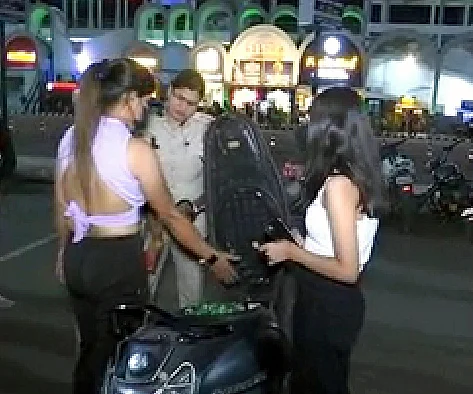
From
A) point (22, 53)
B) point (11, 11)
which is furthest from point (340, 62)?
point (22, 53)

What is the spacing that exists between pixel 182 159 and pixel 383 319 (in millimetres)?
2509

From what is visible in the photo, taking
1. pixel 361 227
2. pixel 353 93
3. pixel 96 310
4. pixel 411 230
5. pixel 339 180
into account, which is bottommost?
pixel 411 230

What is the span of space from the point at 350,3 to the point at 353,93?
2854cm

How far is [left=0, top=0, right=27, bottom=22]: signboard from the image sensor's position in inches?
615

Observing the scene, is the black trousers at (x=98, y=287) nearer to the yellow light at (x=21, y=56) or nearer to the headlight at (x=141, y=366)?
the headlight at (x=141, y=366)

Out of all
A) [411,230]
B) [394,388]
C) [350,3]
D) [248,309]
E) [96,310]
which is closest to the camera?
[248,309]

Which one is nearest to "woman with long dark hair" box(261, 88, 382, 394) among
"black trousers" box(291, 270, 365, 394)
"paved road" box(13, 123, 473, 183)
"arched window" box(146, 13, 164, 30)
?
"black trousers" box(291, 270, 365, 394)

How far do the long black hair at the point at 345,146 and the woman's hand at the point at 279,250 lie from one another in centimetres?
22

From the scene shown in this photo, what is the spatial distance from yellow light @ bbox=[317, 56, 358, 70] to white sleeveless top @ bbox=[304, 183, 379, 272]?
60.9 feet

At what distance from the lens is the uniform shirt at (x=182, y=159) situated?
4496 mm

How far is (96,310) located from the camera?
10.00 feet

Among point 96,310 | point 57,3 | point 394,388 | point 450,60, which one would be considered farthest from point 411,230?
point 57,3

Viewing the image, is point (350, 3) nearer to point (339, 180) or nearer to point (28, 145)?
point (28, 145)

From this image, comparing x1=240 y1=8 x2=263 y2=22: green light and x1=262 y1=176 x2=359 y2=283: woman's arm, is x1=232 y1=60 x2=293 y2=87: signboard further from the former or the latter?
x1=262 y1=176 x2=359 y2=283: woman's arm
